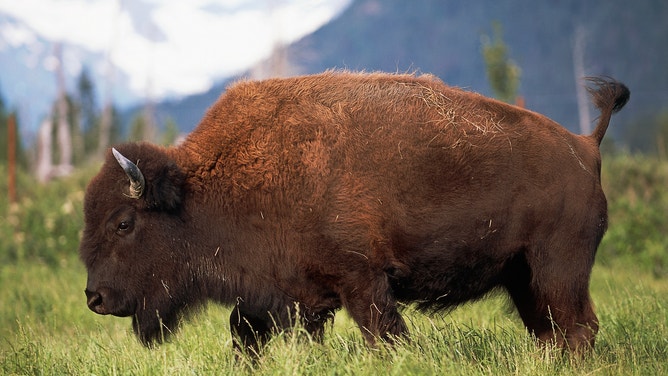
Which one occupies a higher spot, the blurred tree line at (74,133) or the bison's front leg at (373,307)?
the bison's front leg at (373,307)

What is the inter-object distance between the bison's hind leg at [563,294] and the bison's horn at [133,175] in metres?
2.71

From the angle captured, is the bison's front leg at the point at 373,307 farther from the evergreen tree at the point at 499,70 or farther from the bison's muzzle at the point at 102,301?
the evergreen tree at the point at 499,70

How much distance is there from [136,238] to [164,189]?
43 centimetres

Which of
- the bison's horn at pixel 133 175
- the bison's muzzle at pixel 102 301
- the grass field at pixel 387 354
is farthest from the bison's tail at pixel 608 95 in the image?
the bison's muzzle at pixel 102 301

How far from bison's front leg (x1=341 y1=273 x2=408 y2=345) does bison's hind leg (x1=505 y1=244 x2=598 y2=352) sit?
1.03m

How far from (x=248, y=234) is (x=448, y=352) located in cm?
169

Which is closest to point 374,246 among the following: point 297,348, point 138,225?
point 297,348

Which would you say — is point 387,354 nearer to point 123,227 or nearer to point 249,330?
point 249,330

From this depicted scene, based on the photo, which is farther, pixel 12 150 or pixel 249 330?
pixel 12 150

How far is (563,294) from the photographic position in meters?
5.94

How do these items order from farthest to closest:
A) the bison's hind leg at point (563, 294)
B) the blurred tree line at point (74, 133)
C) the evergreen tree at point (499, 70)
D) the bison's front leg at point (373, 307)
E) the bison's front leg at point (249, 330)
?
the blurred tree line at point (74, 133), the evergreen tree at point (499, 70), the bison's front leg at point (249, 330), the bison's hind leg at point (563, 294), the bison's front leg at point (373, 307)

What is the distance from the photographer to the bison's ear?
5.96 meters

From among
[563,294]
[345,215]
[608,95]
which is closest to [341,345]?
[345,215]

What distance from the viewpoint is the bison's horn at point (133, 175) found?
5742 mm
